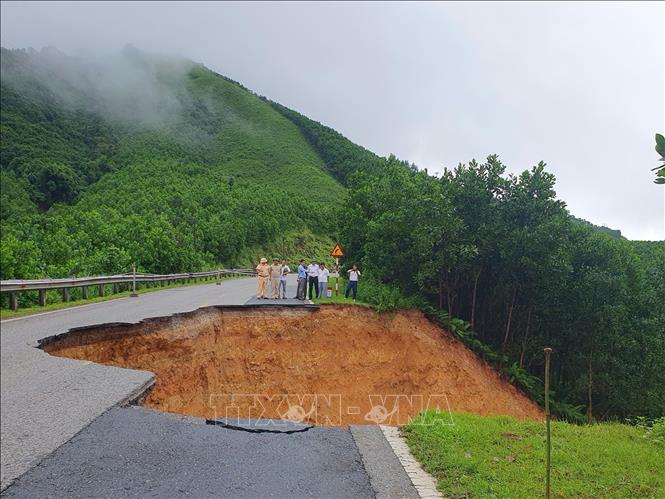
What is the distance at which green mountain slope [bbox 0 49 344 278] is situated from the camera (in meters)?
33.7

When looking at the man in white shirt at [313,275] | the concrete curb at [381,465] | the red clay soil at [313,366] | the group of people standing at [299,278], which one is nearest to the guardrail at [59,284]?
the red clay soil at [313,366]

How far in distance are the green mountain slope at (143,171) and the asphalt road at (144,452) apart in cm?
1070

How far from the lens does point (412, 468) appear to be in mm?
5770

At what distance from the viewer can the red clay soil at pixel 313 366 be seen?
1431 cm

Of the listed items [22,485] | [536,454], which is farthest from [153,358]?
[536,454]

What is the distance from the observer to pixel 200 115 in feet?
364

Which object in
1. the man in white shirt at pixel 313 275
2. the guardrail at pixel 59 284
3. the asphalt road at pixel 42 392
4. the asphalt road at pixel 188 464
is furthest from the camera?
the man in white shirt at pixel 313 275

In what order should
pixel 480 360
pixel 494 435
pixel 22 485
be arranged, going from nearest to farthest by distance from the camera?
pixel 22 485
pixel 494 435
pixel 480 360

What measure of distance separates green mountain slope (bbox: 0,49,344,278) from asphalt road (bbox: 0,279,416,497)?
10.7 meters

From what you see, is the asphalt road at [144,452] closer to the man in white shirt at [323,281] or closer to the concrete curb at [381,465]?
the concrete curb at [381,465]

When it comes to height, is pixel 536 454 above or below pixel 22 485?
below

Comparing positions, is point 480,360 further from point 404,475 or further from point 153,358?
point 404,475

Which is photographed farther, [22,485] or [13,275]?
[13,275]

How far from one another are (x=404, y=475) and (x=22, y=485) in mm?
3722
